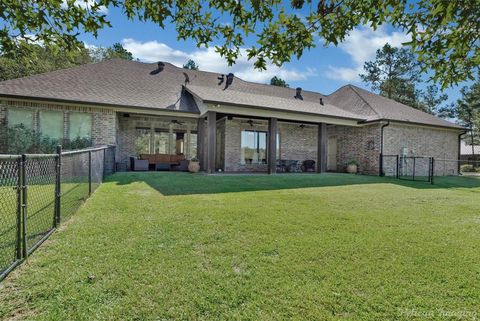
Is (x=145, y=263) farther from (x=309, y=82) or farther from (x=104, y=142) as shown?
(x=309, y=82)

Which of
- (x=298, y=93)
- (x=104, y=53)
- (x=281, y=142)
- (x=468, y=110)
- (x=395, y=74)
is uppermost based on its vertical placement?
(x=104, y=53)

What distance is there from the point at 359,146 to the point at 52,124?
1561 centimetres

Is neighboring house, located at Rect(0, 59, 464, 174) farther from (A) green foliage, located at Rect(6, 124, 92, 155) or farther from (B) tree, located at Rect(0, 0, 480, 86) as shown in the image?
(B) tree, located at Rect(0, 0, 480, 86)

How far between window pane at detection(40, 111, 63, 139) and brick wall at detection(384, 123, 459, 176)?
52.2 ft

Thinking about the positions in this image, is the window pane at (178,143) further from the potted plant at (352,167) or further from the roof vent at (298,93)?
the potted plant at (352,167)

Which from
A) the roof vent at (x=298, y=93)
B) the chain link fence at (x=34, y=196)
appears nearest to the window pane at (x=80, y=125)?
the chain link fence at (x=34, y=196)

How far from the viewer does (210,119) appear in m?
11.9

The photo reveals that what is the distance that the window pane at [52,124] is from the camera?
11180 millimetres

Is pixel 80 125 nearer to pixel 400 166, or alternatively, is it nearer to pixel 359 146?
pixel 359 146

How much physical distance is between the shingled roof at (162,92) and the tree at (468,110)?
23098mm

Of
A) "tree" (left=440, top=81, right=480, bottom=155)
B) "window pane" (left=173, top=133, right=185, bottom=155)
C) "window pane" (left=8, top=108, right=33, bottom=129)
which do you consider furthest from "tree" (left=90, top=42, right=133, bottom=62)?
"tree" (left=440, top=81, right=480, bottom=155)

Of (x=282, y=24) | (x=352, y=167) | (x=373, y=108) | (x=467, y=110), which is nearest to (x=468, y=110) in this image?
(x=467, y=110)

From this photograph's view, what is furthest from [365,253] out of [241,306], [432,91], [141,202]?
[432,91]

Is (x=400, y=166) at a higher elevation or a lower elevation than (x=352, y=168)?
higher
